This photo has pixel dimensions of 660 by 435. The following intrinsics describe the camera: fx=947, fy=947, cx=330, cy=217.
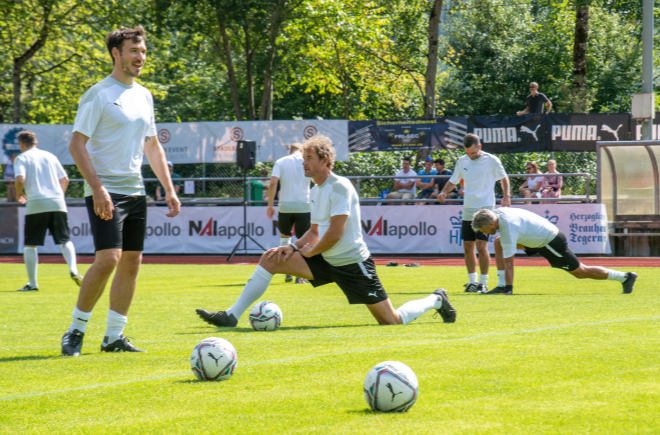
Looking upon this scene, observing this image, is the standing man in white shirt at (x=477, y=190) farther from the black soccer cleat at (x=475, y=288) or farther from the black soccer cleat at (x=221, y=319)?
the black soccer cleat at (x=221, y=319)

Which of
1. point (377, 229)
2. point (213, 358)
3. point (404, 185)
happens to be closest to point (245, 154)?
point (377, 229)

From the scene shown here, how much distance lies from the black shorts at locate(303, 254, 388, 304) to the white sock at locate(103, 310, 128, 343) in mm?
1780

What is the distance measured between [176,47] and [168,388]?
38460mm

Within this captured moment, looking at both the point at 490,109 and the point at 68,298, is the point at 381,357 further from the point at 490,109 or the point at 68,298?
the point at 490,109

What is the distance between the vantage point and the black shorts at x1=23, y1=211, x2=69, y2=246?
13.4 meters

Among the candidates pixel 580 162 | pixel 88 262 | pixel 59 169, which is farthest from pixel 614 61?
pixel 59 169

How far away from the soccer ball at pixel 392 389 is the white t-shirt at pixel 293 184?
950cm

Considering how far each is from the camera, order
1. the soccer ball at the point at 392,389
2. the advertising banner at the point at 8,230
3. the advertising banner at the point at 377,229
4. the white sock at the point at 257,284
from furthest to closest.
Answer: the advertising banner at the point at 8,230 < the advertising banner at the point at 377,229 < the white sock at the point at 257,284 < the soccer ball at the point at 392,389

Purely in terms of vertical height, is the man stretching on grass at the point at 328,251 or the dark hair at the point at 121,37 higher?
the dark hair at the point at 121,37

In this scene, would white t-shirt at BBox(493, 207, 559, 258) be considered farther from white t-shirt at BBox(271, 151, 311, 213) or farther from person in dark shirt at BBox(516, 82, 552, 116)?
person in dark shirt at BBox(516, 82, 552, 116)

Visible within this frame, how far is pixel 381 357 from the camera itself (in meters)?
6.21

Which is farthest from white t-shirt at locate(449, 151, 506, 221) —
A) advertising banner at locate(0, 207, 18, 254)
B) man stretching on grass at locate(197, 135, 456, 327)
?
advertising banner at locate(0, 207, 18, 254)

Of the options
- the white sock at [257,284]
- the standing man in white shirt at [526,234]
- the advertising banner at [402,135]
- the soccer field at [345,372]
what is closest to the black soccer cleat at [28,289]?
the soccer field at [345,372]

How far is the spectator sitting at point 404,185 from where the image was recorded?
2188 centimetres
